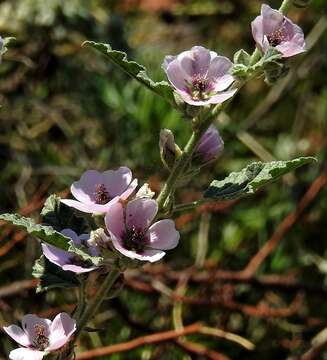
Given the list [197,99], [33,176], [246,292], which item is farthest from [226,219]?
[197,99]

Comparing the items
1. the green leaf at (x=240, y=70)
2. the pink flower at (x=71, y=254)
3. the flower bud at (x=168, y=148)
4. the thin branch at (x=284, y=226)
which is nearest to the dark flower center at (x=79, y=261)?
the pink flower at (x=71, y=254)

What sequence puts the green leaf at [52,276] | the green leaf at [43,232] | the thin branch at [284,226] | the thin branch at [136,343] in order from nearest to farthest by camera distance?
1. the green leaf at [43,232]
2. the green leaf at [52,276]
3. the thin branch at [136,343]
4. the thin branch at [284,226]

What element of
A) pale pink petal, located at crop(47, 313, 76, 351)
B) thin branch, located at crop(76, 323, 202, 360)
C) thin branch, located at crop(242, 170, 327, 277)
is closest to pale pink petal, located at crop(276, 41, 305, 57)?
pale pink petal, located at crop(47, 313, 76, 351)

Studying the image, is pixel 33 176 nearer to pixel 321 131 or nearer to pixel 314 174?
pixel 314 174

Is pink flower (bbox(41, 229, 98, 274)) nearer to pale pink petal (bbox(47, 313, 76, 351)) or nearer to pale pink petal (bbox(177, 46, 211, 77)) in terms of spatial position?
pale pink petal (bbox(47, 313, 76, 351))

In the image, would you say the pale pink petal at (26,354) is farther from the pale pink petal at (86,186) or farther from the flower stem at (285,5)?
the flower stem at (285,5)

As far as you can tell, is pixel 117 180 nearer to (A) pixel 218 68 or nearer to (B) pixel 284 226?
(A) pixel 218 68

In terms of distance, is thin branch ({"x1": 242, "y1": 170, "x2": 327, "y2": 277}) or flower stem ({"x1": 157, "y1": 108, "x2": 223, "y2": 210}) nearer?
flower stem ({"x1": 157, "y1": 108, "x2": 223, "y2": 210})
